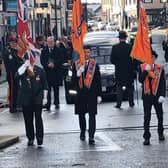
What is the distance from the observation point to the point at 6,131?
16.3 m

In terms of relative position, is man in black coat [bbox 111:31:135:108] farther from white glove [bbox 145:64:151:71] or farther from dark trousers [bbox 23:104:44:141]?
dark trousers [bbox 23:104:44:141]

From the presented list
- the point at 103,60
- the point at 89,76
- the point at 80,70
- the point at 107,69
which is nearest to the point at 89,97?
the point at 89,76

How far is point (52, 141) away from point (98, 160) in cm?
283

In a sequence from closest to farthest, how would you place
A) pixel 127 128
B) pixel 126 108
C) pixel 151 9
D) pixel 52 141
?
pixel 52 141 → pixel 127 128 → pixel 126 108 → pixel 151 9

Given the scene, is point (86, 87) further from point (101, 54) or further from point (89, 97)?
point (101, 54)

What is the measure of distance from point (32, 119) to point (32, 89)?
0.56m

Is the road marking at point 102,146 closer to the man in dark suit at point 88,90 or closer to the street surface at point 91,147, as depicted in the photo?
the street surface at point 91,147

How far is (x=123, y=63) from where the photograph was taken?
2011cm

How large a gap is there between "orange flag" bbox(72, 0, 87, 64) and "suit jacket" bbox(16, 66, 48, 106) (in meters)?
1.05

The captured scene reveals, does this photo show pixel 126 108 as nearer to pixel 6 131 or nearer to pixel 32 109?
pixel 6 131

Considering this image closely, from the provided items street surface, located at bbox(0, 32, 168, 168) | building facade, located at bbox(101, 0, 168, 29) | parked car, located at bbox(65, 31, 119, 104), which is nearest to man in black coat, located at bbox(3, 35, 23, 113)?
street surface, located at bbox(0, 32, 168, 168)

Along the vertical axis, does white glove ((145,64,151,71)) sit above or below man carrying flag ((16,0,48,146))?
above

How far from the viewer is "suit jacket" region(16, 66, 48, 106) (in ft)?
45.1

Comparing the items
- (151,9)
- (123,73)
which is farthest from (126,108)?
(151,9)
